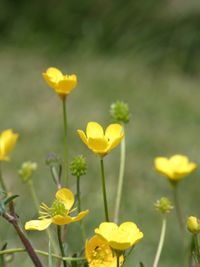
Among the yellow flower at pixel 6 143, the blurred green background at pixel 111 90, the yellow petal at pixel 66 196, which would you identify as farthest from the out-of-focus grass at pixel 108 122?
the yellow petal at pixel 66 196

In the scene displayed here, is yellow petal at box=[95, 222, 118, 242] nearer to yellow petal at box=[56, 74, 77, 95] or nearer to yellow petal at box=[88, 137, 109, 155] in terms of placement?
yellow petal at box=[88, 137, 109, 155]

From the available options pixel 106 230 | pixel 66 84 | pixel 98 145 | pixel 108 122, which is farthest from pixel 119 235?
pixel 108 122

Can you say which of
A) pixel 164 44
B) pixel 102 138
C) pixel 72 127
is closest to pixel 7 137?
pixel 102 138

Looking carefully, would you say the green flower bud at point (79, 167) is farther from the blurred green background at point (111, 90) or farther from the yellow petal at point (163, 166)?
the blurred green background at point (111, 90)

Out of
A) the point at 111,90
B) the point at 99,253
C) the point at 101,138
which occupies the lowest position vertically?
the point at 99,253

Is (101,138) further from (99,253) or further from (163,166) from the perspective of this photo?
(163,166)

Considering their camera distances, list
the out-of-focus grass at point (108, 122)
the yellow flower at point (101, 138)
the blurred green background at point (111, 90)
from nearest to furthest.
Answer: the yellow flower at point (101, 138), the out-of-focus grass at point (108, 122), the blurred green background at point (111, 90)

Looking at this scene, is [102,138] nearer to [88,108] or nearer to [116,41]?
[88,108]
